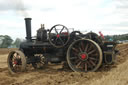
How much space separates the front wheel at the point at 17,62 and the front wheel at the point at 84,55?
2.10 metres

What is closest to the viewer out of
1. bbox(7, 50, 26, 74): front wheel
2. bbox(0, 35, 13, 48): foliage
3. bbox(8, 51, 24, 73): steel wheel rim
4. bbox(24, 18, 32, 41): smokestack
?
bbox(7, 50, 26, 74): front wheel

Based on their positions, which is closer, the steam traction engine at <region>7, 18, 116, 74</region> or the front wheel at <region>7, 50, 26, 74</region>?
the steam traction engine at <region>7, 18, 116, 74</region>

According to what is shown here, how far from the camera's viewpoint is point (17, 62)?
9.04 metres

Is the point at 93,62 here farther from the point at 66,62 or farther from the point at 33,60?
the point at 33,60

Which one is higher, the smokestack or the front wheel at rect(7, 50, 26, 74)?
the smokestack

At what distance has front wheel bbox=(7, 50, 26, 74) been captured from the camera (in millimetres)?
8648

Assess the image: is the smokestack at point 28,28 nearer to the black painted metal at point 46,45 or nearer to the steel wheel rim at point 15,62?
the black painted metal at point 46,45

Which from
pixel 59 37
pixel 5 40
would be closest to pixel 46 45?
pixel 59 37

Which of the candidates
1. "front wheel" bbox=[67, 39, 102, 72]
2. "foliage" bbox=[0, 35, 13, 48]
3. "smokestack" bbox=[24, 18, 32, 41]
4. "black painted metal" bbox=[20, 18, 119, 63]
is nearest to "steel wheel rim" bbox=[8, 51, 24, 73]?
"black painted metal" bbox=[20, 18, 119, 63]

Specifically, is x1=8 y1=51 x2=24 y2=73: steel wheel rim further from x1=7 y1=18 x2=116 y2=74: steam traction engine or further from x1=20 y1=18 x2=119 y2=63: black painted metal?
x1=20 y1=18 x2=119 y2=63: black painted metal

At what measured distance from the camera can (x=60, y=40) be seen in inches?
337

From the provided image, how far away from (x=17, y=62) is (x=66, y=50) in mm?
2348

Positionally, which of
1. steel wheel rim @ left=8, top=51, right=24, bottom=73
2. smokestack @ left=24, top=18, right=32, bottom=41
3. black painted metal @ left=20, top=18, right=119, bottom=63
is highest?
smokestack @ left=24, top=18, right=32, bottom=41

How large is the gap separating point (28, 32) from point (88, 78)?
4387mm
